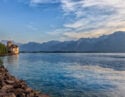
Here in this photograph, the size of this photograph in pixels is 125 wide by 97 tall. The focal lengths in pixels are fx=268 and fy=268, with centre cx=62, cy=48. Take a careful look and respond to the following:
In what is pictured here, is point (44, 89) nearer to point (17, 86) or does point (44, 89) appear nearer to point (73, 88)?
point (73, 88)

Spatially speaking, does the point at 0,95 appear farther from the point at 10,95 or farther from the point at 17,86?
the point at 17,86

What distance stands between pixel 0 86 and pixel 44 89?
43.6 ft

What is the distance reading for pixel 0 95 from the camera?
30516mm

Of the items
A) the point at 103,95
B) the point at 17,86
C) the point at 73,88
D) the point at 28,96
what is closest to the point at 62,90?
the point at 73,88

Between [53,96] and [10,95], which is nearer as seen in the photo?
[10,95]

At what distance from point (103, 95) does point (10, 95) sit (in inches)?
746

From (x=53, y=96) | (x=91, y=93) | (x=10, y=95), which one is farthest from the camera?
(x=91, y=93)

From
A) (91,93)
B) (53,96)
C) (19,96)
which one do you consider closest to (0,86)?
(19,96)

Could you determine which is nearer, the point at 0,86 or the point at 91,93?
the point at 0,86

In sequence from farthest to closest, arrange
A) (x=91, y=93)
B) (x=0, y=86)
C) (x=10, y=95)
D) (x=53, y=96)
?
(x=91, y=93)
(x=53, y=96)
(x=0, y=86)
(x=10, y=95)

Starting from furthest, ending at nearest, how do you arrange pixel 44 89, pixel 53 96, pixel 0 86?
pixel 44 89, pixel 53 96, pixel 0 86

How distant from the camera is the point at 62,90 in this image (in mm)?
48000

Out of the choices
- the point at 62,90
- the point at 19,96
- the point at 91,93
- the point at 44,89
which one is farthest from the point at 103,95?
the point at 19,96

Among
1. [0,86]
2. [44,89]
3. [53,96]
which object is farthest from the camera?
[44,89]
